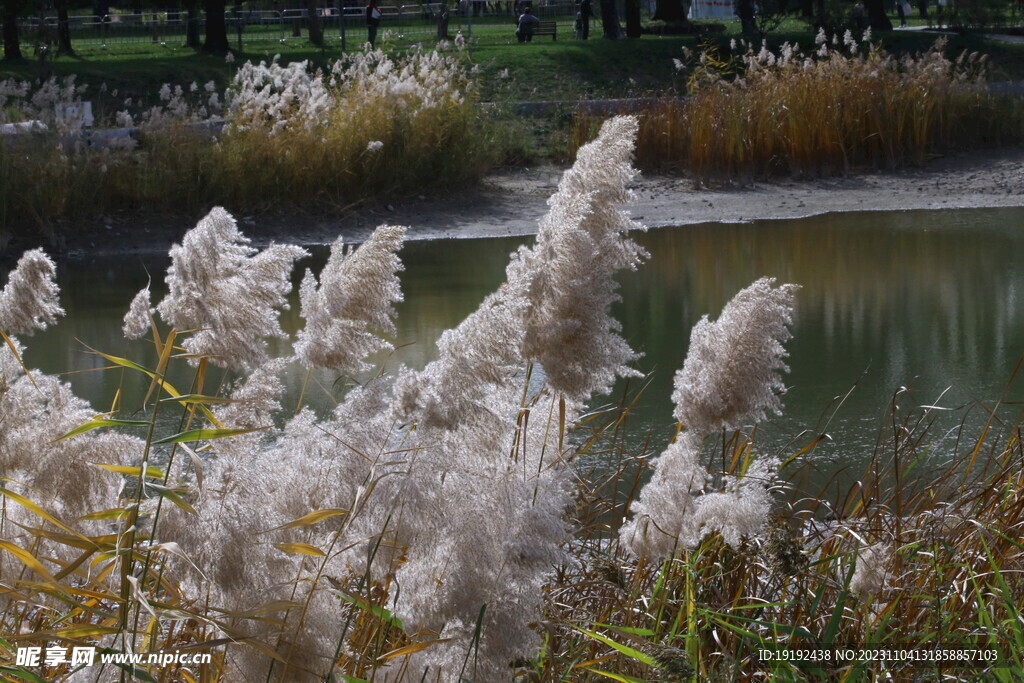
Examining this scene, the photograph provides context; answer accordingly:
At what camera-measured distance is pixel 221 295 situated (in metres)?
1.50

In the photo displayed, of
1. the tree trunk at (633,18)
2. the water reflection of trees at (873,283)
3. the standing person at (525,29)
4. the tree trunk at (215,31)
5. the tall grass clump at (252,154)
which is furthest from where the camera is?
the tree trunk at (633,18)

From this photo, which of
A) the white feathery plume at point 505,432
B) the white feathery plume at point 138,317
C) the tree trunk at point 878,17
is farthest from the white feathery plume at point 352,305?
the tree trunk at point 878,17

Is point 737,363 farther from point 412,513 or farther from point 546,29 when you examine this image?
point 546,29

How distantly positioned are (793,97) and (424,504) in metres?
10.3

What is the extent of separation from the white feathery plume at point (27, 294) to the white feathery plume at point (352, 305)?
405mm

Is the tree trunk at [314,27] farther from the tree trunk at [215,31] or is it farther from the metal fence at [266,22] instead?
the tree trunk at [215,31]

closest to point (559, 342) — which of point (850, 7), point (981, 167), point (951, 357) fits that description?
point (951, 357)

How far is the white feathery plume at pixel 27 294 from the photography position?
1756mm

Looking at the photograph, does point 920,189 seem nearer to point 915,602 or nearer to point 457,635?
point 915,602

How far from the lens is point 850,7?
27.2 metres

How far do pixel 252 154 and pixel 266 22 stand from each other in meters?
24.5

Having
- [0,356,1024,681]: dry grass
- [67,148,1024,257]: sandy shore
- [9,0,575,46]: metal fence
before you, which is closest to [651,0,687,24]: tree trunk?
[9,0,575,46]: metal fence

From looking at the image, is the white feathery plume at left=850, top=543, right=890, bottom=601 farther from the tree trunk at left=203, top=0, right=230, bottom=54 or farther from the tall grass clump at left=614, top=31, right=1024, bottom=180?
the tree trunk at left=203, top=0, right=230, bottom=54

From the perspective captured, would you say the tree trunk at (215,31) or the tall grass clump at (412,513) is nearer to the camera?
the tall grass clump at (412,513)
